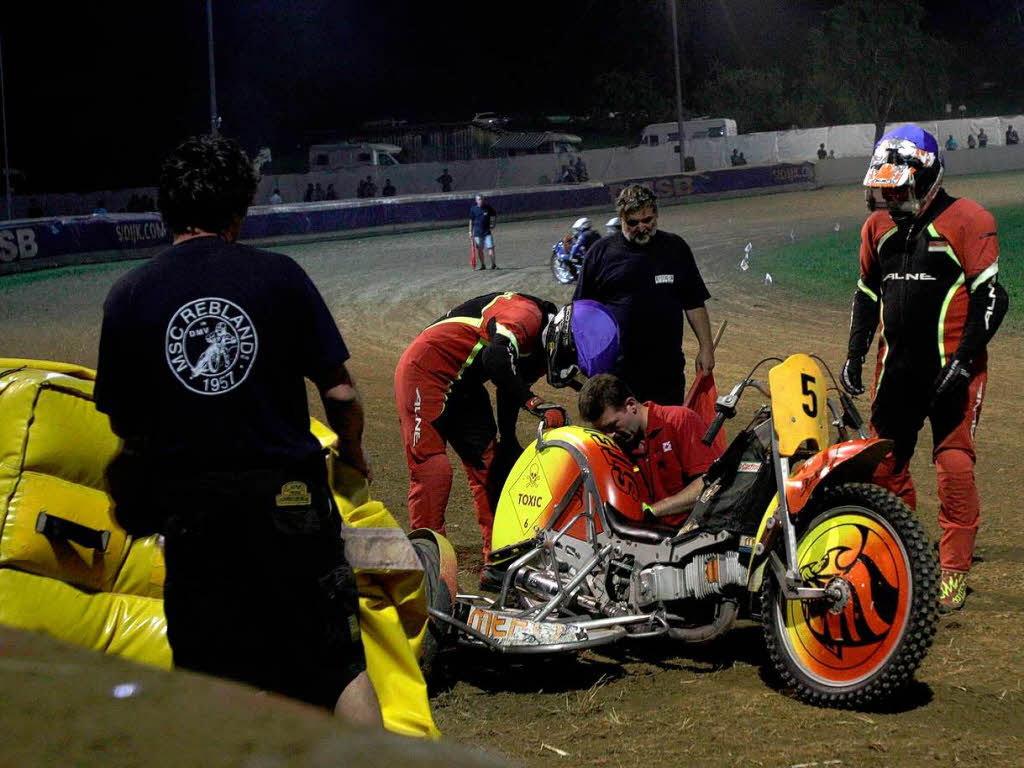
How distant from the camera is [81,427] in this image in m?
3.54

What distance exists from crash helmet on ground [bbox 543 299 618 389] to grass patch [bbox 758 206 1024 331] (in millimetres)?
10554

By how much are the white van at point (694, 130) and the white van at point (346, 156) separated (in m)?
12.6

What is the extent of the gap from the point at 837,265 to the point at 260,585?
2015cm

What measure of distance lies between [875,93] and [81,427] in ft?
262

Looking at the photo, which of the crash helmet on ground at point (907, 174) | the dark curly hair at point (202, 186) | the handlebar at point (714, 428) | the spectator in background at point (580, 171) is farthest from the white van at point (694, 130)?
the dark curly hair at point (202, 186)

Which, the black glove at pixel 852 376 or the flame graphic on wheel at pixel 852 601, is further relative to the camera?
the black glove at pixel 852 376

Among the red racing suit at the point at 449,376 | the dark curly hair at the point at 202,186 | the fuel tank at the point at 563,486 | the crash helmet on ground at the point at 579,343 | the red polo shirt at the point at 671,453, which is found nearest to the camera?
the dark curly hair at the point at 202,186

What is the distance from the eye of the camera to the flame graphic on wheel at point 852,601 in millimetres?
4297

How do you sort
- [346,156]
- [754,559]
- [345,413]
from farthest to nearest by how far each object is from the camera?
[346,156]
[754,559]
[345,413]

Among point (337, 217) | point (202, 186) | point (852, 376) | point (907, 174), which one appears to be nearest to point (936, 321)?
point (852, 376)

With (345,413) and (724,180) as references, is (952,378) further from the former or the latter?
(724,180)

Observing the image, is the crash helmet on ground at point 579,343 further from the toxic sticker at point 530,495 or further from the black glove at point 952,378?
the black glove at point 952,378

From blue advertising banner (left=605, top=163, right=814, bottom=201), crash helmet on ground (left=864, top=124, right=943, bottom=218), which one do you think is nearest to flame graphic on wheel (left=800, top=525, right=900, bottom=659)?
crash helmet on ground (left=864, top=124, right=943, bottom=218)

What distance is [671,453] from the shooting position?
208 inches
